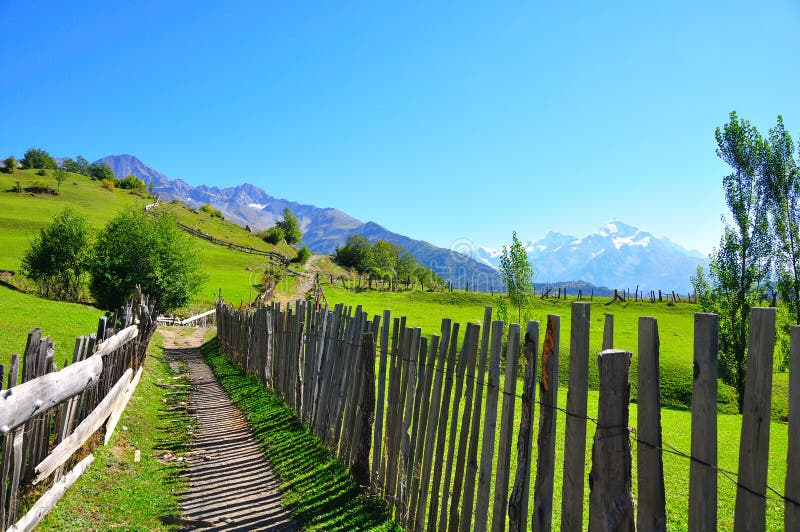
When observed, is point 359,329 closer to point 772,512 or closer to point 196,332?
point 772,512

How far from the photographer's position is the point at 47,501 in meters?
5.12

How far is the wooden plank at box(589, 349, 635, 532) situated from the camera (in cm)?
277

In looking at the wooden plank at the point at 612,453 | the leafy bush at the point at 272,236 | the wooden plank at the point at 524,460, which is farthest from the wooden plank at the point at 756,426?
the leafy bush at the point at 272,236

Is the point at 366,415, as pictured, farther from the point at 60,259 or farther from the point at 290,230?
the point at 290,230

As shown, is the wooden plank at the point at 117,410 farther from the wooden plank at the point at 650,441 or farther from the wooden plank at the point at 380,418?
the wooden plank at the point at 650,441

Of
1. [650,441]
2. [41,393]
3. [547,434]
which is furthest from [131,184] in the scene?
[650,441]

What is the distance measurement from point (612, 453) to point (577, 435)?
36cm

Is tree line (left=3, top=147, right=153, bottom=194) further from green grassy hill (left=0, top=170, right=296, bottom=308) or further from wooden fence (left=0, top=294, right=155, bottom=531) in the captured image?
wooden fence (left=0, top=294, right=155, bottom=531)

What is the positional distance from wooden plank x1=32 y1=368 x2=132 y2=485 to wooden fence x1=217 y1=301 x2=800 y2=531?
337cm

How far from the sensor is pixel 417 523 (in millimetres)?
5340

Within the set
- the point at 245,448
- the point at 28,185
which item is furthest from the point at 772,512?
the point at 28,185

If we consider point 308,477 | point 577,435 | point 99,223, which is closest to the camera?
point 577,435

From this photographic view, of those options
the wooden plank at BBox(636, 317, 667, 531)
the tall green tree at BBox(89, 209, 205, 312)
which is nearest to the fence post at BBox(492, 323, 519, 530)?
the wooden plank at BBox(636, 317, 667, 531)

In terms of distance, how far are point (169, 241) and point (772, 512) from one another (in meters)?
37.8
